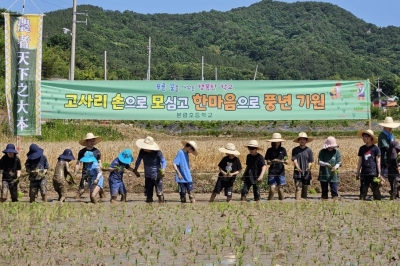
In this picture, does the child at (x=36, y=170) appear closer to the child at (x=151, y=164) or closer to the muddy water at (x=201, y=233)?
the muddy water at (x=201, y=233)

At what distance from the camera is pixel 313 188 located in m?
15.9

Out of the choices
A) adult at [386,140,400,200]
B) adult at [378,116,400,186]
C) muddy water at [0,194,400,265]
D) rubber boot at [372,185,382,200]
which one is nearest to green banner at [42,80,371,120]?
adult at [378,116,400,186]

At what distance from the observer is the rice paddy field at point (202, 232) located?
766cm

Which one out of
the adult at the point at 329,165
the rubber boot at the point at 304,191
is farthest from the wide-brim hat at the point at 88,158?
the adult at the point at 329,165

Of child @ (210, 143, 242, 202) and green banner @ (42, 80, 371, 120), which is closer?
child @ (210, 143, 242, 202)

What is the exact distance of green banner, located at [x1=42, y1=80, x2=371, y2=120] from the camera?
1675 centimetres

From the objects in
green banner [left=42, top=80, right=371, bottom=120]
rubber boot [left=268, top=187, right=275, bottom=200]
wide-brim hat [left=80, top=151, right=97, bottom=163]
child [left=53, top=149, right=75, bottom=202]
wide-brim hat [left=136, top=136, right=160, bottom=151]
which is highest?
green banner [left=42, top=80, right=371, bottom=120]

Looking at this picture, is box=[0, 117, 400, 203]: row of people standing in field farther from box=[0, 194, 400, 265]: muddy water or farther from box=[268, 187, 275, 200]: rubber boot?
box=[0, 194, 400, 265]: muddy water

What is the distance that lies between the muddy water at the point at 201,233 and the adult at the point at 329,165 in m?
0.71

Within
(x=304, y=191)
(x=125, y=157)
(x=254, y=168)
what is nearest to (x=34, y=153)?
(x=125, y=157)

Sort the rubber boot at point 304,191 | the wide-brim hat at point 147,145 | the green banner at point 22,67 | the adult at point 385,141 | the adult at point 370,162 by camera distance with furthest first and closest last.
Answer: the green banner at point 22,67 → the rubber boot at point 304,191 → the adult at point 385,141 → the adult at point 370,162 → the wide-brim hat at point 147,145

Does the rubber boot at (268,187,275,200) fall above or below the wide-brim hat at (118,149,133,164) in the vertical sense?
below

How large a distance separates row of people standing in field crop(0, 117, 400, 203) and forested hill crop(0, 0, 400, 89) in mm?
40661

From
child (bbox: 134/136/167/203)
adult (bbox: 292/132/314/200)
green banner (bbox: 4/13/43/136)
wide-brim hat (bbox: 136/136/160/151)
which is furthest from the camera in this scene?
green banner (bbox: 4/13/43/136)
